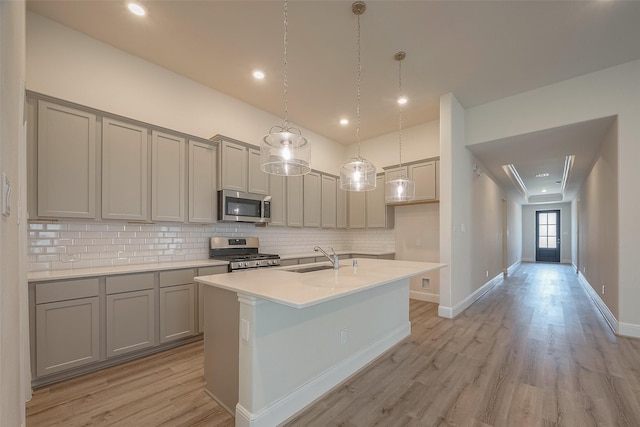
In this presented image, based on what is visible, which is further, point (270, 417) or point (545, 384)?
point (545, 384)

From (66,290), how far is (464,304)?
5070mm

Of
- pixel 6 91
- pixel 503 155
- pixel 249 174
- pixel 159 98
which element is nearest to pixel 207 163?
pixel 249 174

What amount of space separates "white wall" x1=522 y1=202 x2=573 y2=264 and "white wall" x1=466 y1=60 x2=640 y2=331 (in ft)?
34.1

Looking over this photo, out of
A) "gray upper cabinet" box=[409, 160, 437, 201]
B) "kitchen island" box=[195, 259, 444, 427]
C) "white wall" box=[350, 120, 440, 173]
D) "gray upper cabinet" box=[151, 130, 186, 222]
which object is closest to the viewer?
"kitchen island" box=[195, 259, 444, 427]

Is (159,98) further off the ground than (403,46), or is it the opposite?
(403,46)

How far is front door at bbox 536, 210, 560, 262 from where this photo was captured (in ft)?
39.5

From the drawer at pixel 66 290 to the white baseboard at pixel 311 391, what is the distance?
5.78 ft

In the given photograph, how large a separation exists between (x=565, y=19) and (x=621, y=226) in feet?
8.24

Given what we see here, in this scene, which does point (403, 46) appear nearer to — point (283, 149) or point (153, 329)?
point (283, 149)

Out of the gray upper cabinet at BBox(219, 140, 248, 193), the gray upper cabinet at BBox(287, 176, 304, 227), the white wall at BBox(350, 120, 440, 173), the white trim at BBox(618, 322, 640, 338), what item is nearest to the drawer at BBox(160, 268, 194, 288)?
the gray upper cabinet at BBox(219, 140, 248, 193)

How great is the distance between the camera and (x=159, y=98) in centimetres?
358

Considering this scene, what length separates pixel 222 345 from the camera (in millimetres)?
2041

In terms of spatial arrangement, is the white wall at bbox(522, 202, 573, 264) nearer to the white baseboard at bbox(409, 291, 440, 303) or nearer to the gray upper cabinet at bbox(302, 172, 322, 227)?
the white baseboard at bbox(409, 291, 440, 303)

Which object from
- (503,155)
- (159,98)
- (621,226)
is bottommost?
(621,226)
